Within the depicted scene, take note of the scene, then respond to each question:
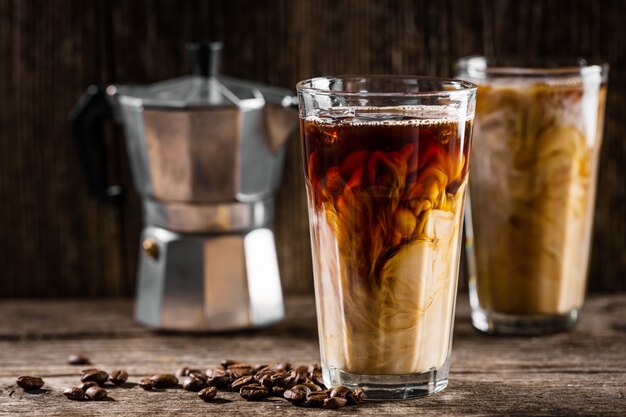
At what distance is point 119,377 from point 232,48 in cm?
52

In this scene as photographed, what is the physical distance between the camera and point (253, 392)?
91 cm

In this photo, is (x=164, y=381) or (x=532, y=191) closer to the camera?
(x=164, y=381)

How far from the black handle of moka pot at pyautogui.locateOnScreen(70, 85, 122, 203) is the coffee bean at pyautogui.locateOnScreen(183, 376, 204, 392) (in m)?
0.36

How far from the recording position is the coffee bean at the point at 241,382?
0.94 metres

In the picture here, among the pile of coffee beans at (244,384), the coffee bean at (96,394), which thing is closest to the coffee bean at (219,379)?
the pile of coffee beans at (244,384)

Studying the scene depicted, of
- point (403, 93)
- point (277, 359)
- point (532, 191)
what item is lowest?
point (277, 359)

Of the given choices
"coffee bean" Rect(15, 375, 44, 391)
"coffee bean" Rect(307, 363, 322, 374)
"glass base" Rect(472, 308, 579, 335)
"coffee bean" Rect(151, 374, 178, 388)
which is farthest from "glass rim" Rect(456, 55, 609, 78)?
"coffee bean" Rect(15, 375, 44, 391)

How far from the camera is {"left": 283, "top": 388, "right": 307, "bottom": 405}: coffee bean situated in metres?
0.89

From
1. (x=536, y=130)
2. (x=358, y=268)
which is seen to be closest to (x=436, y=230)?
(x=358, y=268)

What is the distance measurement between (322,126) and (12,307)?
63 centimetres

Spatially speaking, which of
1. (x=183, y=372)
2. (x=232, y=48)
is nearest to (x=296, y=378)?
(x=183, y=372)

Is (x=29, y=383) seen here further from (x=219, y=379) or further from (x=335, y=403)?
(x=335, y=403)

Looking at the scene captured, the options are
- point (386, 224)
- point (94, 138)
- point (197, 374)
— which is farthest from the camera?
point (94, 138)

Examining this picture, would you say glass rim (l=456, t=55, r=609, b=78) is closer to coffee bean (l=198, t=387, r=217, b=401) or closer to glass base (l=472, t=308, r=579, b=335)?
glass base (l=472, t=308, r=579, b=335)
